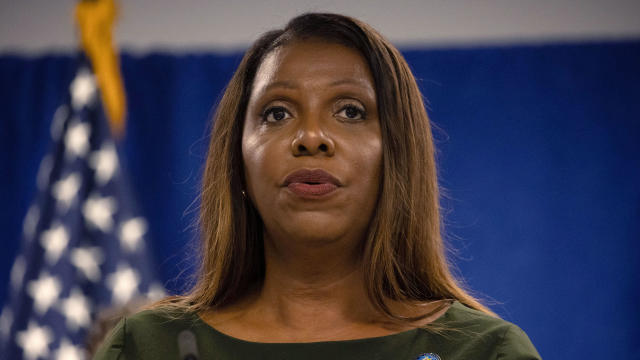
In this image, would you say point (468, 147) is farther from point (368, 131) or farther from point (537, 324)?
point (368, 131)

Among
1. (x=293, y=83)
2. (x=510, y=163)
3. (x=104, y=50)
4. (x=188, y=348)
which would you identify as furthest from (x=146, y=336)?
(x=510, y=163)

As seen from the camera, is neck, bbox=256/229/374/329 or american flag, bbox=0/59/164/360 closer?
neck, bbox=256/229/374/329

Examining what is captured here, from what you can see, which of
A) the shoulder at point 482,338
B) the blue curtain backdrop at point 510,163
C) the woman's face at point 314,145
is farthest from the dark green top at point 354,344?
the blue curtain backdrop at point 510,163

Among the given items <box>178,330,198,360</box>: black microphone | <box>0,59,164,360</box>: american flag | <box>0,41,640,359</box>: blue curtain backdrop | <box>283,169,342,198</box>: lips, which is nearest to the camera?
<box>178,330,198,360</box>: black microphone

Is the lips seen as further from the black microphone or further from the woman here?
the black microphone

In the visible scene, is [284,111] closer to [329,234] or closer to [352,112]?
[352,112]

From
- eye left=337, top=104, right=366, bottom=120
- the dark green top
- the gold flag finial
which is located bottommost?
the dark green top

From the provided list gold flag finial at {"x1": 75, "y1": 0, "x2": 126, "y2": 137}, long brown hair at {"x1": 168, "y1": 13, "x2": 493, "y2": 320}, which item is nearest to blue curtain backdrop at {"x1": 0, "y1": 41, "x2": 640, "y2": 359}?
gold flag finial at {"x1": 75, "y1": 0, "x2": 126, "y2": 137}

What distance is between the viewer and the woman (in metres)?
1.31

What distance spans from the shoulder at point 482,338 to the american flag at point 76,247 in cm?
221

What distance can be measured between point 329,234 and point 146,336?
33 centimetres

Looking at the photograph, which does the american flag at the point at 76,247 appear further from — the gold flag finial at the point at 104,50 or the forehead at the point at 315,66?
the forehead at the point at 315,66

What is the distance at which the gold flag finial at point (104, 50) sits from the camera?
3.33m

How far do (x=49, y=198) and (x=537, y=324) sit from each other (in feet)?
6.87
